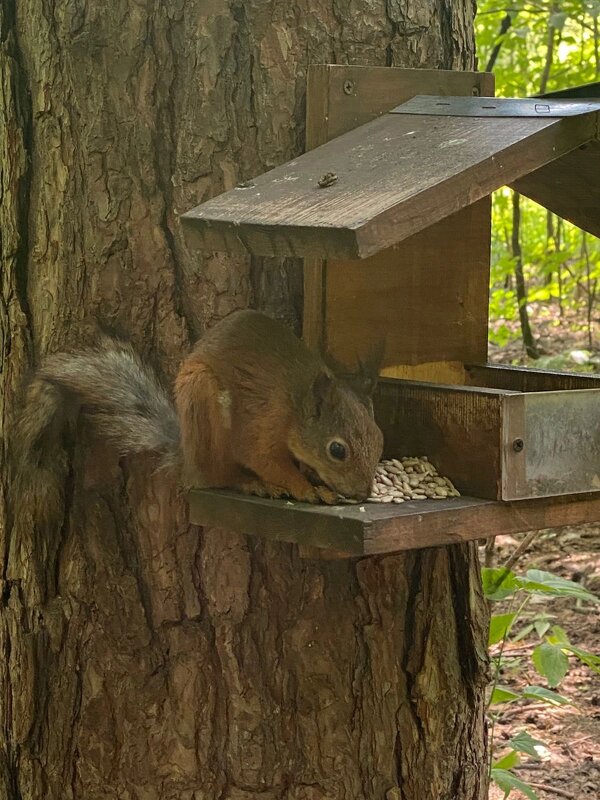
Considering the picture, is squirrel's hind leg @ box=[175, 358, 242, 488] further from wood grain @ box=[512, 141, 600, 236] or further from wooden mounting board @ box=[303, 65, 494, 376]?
wood grain @ box=[512, 141, 600, 236]

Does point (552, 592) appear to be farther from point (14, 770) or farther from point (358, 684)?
point (14, 770)

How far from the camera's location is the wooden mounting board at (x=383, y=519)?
1.90 metres

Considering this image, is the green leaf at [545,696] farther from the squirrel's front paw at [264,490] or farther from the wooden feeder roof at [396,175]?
the wooden feeder roof at [396,175]

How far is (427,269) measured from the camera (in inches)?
104

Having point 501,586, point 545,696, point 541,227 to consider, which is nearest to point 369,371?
point 501,586

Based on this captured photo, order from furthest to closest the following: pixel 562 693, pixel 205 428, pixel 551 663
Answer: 1. pixel 562 693
2. pixel 551 663
3. pixel 205 428

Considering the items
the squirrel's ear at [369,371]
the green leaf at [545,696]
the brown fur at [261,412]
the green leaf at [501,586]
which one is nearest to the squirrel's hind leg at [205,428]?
the brown fur at [261,412]

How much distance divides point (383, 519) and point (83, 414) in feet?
3.01

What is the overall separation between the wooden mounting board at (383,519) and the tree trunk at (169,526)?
33 cm

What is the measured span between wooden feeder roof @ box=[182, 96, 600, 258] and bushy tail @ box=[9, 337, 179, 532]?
542 millimetres

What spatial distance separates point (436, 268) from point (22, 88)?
107 cm

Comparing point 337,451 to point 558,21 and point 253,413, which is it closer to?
point 253,413

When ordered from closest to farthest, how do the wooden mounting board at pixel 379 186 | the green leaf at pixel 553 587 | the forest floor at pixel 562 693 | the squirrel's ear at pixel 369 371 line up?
the wooden mounting board at pixel 379 186, the squirrel's ear at pixel 369 371, the green leaf at pixel 553 587, the forest floor at pixel 562 693

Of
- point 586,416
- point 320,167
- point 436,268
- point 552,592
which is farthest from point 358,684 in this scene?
point 320,167
